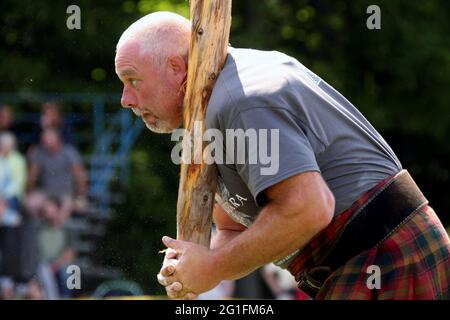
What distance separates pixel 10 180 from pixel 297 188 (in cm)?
556

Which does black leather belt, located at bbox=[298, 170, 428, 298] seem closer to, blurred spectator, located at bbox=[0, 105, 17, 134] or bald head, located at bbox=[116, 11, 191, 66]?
bald head, located at bbox=[116, 11, 191, 66]

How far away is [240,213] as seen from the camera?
3.34 meters

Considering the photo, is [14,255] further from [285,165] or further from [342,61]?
[285,165]

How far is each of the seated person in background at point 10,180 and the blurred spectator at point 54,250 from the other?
9.7 inches

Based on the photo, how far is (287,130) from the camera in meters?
2.96

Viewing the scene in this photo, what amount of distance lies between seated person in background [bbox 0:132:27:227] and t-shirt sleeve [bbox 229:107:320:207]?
5.39 m

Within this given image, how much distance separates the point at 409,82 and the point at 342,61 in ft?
2.33

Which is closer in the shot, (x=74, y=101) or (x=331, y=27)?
(x=74, y=101)

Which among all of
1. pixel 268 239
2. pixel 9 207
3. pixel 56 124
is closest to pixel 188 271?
pixel 268 239

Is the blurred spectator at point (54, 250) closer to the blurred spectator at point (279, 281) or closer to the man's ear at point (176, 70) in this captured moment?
the blurred spectator at point (279, 281)

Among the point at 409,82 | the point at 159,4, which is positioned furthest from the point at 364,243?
the point at 409,82

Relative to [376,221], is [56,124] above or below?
below

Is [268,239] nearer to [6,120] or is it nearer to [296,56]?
[6,120]

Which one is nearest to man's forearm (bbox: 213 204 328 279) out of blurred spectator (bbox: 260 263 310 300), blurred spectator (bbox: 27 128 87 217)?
blurred spectator (bbox: 260 263 310 300)
